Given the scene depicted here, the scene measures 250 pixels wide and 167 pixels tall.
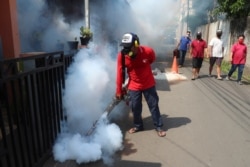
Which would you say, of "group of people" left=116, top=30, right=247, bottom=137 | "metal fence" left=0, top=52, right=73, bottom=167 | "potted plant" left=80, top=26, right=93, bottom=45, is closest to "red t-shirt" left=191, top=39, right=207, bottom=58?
"potted plant" left=80, top=26, right=93, bottom=45

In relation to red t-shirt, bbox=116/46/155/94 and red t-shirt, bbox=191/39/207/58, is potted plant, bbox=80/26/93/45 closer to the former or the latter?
red t-shirt, bbox=116/46/155/94

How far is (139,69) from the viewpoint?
4.58m

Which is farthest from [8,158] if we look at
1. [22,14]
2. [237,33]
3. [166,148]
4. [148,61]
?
[237,33]

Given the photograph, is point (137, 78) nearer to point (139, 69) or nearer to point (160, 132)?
point (139, 69)

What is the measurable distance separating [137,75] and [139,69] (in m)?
0.12

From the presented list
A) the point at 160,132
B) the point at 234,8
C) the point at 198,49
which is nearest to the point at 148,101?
the point at 160,132

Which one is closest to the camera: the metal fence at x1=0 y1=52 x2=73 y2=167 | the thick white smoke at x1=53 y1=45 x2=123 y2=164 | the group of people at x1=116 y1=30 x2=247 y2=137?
the metal fence at x1=0 y1=52 x2=73 y2=167

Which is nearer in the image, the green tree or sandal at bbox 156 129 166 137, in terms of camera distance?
sandal at bbox 156 129 166 137

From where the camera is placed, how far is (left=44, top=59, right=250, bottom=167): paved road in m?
3.81

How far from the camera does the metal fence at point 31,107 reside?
285 centimetres

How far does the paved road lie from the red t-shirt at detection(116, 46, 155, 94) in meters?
0.93

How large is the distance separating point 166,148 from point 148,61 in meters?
1.51

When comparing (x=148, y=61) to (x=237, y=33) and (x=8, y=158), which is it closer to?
(x=8, y=158)

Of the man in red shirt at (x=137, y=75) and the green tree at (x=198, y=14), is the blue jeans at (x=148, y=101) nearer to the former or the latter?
the man in red shirt at (x=137, y=75)
